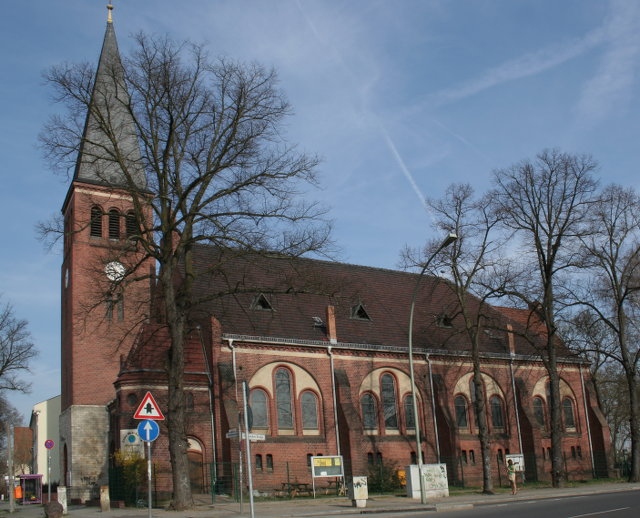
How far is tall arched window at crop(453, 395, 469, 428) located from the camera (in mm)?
39781

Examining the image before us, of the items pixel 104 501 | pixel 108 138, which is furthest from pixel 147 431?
pixel 108 138

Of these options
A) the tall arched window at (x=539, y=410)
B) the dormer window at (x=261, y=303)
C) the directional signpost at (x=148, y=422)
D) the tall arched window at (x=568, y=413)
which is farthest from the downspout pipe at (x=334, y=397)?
the directional signpost at (x=148, y=422)

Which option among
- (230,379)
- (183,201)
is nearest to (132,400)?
(230,379)

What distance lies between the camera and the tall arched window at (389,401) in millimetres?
37281

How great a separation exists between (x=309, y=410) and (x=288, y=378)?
1911mm

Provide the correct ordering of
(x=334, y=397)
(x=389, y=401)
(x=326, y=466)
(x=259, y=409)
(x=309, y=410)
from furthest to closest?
(x=389, y=401) < (x=334, y=397) < (x=309, y=410) < (x=259, y=409) < (x=326, y=466)

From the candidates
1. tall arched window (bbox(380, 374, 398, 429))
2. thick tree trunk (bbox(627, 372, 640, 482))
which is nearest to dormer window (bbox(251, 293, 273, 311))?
tall arched window (bbox(380, 374, 398, 429))

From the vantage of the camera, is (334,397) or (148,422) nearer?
(148,422)

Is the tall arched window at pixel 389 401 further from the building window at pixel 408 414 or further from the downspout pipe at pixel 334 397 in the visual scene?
the downspout pipe at pixel 334 397

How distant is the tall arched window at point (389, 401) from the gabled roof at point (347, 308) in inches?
78.8

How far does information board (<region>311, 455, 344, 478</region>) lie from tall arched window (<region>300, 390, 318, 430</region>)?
5119 millimetres

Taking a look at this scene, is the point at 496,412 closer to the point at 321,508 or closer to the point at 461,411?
the point at 461,411

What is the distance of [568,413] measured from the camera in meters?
44.4

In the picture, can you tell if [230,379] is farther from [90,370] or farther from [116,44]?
[116,44]
